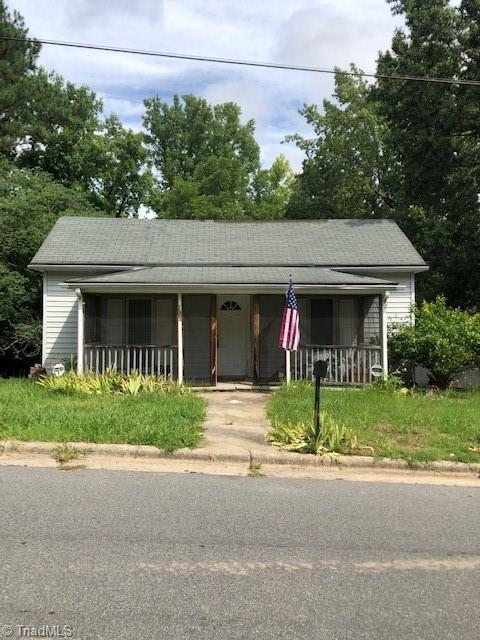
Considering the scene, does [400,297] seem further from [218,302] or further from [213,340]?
[213,340]

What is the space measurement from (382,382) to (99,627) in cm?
1051

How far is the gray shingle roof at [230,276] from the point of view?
13406 mm

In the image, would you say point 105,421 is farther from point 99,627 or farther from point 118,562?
point 99,627

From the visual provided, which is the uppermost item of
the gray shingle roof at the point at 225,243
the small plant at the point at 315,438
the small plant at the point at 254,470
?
the gray shingle roof at the point at 225,243

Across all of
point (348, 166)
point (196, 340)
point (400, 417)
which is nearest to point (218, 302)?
point (196, 340)

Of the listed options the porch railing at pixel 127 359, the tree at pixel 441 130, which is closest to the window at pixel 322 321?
the porch railing at pixel 127 359

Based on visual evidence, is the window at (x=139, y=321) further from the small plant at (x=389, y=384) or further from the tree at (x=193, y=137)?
the tree at (x=193, y=137)

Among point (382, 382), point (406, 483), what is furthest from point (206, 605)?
point (382, 382)

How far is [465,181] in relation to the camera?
1969cm

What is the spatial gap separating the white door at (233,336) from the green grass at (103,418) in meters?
4.18

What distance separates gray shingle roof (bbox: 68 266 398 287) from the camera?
13406 mm

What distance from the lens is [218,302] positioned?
15.5 meters

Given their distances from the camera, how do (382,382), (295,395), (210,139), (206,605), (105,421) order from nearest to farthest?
(206,605), (105,421), (295,395), (382,382), (210,139)

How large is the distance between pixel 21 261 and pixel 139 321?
6.29 metres
